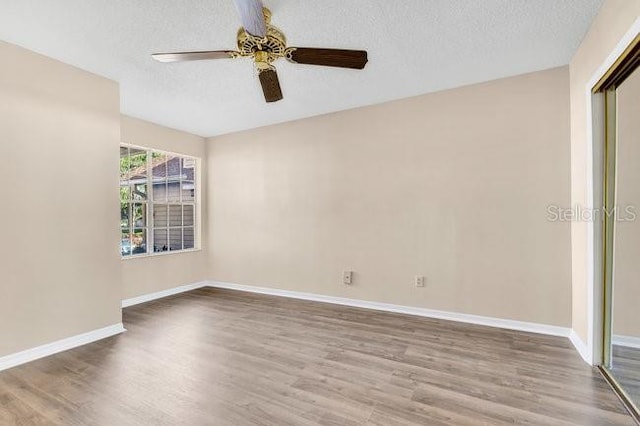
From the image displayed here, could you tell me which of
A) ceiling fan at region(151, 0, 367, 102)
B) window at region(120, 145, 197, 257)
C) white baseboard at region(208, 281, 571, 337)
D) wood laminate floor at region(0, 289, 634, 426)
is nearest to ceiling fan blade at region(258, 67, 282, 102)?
ceiling fan at region(151, 0, 367, 102)

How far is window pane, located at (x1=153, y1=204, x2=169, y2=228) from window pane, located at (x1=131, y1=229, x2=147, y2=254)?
22 cm

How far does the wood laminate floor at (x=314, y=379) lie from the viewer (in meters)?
1.85

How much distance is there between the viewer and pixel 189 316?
147 inches

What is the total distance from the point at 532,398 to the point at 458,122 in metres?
2.70

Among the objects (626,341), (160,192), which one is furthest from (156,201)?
(626,341)

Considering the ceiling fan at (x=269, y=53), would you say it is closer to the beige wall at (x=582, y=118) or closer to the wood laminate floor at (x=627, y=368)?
the beige wall at (x=582, y=118)

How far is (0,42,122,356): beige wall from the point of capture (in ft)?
8.30

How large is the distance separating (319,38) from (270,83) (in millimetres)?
590

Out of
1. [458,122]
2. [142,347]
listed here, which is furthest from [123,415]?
[458,122]

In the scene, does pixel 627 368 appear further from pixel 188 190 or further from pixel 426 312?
pixel 188 190

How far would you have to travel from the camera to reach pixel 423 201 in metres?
3.63

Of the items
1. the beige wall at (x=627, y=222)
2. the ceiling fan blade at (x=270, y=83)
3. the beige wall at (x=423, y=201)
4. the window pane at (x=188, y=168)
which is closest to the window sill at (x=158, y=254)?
the beige wall at (x=423, y=201)

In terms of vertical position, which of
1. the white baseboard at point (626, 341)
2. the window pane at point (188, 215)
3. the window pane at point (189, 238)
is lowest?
the white baseboard at point (626, 341)

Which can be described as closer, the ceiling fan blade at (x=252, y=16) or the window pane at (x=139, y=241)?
the ceiling fan blade at (x=252, y=16)
